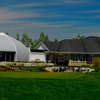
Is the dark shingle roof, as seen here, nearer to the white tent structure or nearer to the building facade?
the building facade

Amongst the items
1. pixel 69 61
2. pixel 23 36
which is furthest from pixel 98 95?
pixel 23 36

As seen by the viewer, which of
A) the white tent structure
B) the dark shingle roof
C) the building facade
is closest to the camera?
the building facade

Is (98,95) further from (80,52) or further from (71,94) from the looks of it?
(80,52)

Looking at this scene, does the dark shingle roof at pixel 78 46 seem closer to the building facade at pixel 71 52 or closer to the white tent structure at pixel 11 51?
the building facade at pixel 71 52

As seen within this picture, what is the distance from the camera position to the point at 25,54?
4616 centimetres

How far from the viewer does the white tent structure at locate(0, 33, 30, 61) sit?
4312 cm

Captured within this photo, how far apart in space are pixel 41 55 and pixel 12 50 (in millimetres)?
5728

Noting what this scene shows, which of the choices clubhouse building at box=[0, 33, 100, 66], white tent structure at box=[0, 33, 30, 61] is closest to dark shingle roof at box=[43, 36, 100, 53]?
clubhouse building at box=[0, 33, 100, 66]

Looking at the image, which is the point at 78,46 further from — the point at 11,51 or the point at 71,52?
the point at 11,51

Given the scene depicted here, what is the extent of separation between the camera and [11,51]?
43500mm

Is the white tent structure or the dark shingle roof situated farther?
the dark shingle roof

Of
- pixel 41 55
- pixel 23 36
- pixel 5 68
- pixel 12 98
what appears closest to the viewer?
pixel 12 98

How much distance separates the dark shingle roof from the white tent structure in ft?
A: 15.6

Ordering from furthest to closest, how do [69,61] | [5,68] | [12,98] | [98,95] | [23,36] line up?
[23,36], [69,61], [5,68], [98,95], [12,98]
